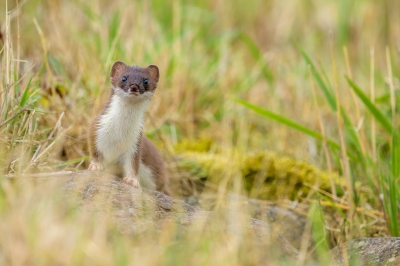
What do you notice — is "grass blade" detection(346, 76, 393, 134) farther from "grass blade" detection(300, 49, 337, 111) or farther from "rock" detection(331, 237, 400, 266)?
"rock" detection(331, 237, 400, 266)

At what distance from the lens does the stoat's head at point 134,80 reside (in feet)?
12.3

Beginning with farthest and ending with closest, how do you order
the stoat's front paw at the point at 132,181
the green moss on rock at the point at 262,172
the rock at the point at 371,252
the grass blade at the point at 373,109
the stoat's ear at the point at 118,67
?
the green moss on rock at the point at 262,172 → the grass blade at the point at 373,109 → the stoat's ear at the point at 118,67 → the stoat's front paw at the point at 132,181 → the rock at the point at 371,252

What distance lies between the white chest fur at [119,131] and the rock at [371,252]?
1.23 meters

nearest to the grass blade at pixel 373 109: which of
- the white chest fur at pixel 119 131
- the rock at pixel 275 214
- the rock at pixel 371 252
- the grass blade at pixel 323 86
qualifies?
the grass blade at pixel 323 86

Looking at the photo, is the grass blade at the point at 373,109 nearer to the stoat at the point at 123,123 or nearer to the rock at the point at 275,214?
Result: the rock at the point at 275,214

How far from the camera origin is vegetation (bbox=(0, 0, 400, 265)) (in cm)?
270

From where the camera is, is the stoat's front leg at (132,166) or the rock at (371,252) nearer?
the rock at (371,252)

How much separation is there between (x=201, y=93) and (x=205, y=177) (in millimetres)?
1491

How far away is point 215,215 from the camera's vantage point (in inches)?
124

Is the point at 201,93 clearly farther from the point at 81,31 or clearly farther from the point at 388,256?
the point at 388,256

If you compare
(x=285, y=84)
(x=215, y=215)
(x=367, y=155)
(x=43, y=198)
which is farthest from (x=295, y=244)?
(x=285, y=84)

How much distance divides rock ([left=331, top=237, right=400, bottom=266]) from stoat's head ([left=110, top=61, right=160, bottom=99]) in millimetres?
1336

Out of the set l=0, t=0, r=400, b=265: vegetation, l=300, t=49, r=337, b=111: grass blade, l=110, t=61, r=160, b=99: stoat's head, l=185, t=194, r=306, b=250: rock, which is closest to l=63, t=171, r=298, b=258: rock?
l=0, t=0, r=400, b=265: vegetation

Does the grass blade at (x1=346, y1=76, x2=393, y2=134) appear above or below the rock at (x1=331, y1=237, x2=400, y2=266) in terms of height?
above
